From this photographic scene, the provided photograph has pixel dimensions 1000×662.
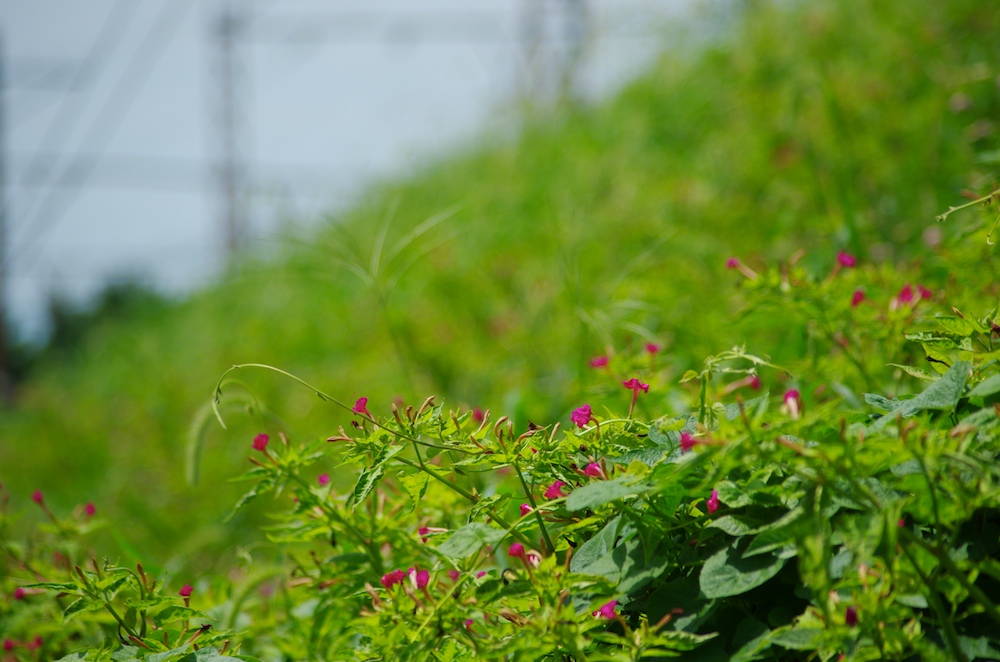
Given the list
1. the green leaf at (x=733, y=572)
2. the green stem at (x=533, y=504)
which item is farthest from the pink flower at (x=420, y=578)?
the green leaf at (x=733, y=572)

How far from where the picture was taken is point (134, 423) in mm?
3811

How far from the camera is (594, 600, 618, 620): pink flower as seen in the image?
0.78 metres

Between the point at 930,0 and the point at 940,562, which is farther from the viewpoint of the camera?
the point at 930,0

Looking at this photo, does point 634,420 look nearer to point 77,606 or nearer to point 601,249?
point 77,606

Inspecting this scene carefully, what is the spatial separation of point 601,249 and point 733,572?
2039mm

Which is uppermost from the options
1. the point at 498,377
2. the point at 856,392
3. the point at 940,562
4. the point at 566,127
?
the point at 566,127

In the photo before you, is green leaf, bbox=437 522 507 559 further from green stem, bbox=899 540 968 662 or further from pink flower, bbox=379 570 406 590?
green stem, bbox=899 540 968 662

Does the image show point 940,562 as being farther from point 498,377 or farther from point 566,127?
point 566,127

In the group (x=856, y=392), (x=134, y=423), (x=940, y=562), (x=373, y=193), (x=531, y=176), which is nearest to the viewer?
(x=940, y=562)

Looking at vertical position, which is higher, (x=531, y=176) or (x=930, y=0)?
(x=930, y=0)

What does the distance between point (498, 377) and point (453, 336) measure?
406 mm

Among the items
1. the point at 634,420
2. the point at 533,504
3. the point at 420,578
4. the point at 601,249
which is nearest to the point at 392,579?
the point at 420,578

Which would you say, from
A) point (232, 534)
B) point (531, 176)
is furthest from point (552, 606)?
point (531, 176)

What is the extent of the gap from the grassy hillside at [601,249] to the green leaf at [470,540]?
412 millimetres
